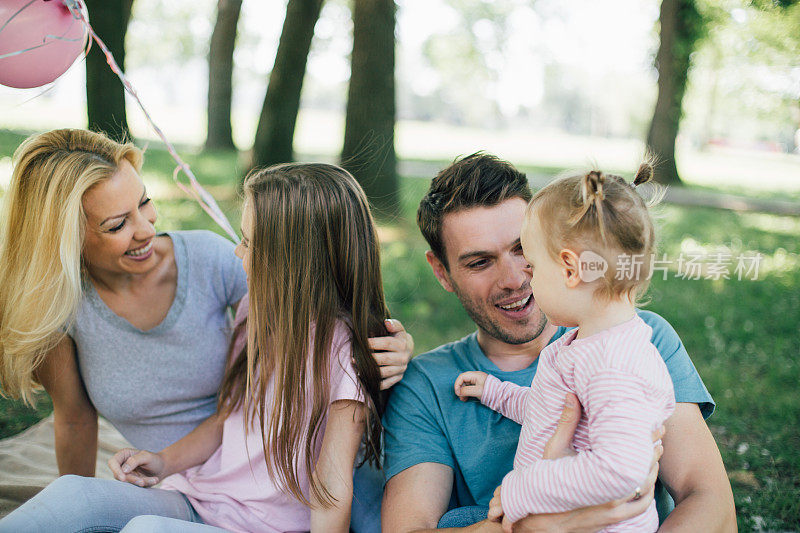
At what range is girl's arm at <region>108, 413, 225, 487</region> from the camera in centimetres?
230

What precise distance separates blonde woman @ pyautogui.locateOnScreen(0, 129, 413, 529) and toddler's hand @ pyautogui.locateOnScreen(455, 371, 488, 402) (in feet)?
0.64

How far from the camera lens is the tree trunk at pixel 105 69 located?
6.09m

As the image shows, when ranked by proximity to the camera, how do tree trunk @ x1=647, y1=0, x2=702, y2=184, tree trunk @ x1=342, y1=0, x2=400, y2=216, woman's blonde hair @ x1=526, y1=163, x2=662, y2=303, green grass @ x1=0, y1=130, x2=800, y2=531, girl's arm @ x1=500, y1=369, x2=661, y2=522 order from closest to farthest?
girl's arm @ x1=500, y1=369, x2=661, y2=522, woman's blonde hair @ x1=526, y1=163, x2=662, y2=303, green grass @ x1=0, y1=130, x2=800, y2=531, tree trunk @ x1=342, y1=0, x2=400, y2=216, tree trunk @ x1=647, y1=0, x2=702, y2=184

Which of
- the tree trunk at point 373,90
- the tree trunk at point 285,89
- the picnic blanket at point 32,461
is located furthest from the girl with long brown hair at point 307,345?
the tree trunk at point 285,89

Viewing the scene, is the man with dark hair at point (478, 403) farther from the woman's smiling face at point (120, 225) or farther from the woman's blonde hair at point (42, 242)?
the woman's blonde hair at point (42, 242)

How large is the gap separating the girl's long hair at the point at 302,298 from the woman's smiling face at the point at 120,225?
0.56m

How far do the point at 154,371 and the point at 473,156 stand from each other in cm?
145

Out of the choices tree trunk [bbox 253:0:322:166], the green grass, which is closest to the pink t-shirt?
the green grass

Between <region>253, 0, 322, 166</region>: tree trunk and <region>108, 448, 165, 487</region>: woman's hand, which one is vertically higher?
<region>253, 0, 322, 166</region>: tree trunk

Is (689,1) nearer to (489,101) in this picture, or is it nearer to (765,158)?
(765,158)

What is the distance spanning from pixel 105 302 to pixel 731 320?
18.3 ft

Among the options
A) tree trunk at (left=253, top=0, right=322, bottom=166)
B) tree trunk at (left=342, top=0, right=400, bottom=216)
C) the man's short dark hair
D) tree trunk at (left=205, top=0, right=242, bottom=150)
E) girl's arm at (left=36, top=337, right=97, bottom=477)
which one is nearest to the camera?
the man's short dark hair

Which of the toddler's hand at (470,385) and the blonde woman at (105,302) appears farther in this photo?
the blonde woman at (105,302)

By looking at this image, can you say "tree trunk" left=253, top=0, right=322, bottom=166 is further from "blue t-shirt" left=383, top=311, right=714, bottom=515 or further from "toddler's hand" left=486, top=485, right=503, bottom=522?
"toddler's hand" left=486, top=485, right=503, bottom=522
